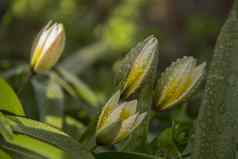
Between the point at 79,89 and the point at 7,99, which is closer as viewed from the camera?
the point at 7,99

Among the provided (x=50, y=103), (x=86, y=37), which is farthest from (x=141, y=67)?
(x=86, y=37)

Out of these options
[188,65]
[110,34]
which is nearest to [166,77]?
[188,65]

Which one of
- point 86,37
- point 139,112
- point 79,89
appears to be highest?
point 139,112

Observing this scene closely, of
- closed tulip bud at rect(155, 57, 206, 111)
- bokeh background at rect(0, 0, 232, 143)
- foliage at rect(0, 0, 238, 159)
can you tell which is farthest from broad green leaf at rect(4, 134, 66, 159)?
bokeh background at rect(0, 0, 232, 143)

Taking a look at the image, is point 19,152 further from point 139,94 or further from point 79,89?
point 79,89

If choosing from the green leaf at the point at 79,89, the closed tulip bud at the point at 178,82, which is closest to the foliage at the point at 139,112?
the closed tulip bud at the point at 178,82

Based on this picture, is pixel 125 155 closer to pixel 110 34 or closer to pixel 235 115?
pixel 235 115
